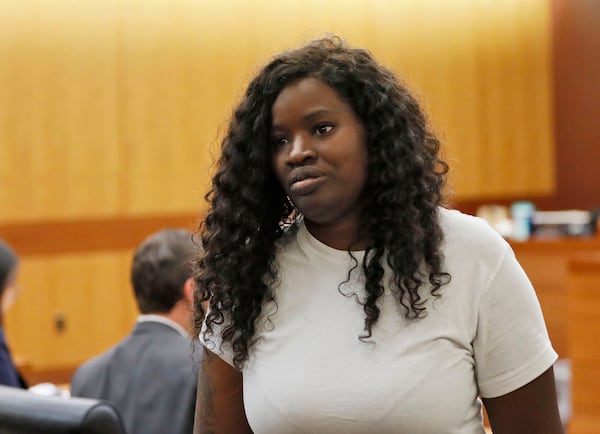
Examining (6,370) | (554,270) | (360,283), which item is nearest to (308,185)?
(360,283)

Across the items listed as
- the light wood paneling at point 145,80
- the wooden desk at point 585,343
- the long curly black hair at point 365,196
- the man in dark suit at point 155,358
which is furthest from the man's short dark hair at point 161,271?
the light wood paneling at point 145,80

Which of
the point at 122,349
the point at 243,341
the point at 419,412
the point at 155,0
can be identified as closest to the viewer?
the point at 419,412

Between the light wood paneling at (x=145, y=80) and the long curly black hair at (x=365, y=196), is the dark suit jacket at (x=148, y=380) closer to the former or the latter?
the long curly black hair at (x=365, y=196)

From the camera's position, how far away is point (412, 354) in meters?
1.58

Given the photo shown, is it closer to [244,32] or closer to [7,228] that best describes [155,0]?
[244,32]

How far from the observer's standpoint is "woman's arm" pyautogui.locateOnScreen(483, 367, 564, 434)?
162cm

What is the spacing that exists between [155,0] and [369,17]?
2007 mm

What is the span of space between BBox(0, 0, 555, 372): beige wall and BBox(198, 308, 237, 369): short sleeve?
5.79m

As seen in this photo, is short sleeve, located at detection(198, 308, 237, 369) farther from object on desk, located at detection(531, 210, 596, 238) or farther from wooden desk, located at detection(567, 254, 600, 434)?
object on desk, located at detection(531, 210, 596, 238)

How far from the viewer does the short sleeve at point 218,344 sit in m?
1.73

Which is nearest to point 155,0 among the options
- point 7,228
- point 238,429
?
point 7,228

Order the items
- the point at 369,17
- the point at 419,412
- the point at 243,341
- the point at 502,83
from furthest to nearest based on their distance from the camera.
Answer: the point at 502,83
the point at 369,17
the point at 243,341
the point at 419,412

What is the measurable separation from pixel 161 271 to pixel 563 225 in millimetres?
5885

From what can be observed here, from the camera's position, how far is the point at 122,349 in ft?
10.0
